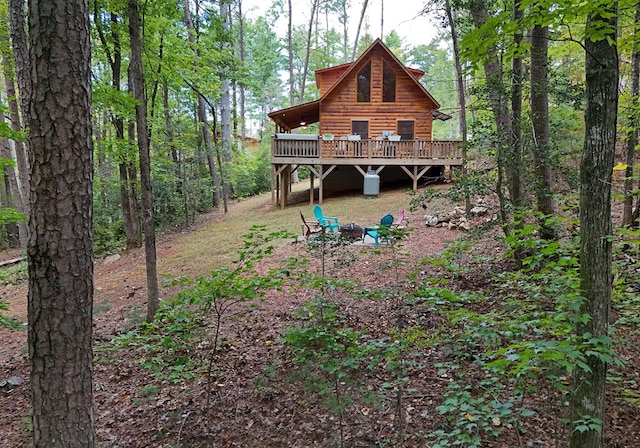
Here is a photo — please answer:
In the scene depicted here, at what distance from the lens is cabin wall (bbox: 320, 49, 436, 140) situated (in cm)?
1647

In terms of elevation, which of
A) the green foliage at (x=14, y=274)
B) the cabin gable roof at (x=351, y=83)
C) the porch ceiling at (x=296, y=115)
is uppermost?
the cabin gable roof at (x=351, y=83)

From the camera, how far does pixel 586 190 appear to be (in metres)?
2.29

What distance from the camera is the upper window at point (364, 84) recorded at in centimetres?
1648

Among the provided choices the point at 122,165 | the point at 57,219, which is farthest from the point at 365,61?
the point at 57,219

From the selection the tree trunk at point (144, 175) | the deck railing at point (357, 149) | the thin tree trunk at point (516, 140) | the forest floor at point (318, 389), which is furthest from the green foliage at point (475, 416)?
the deck railing at point (357, 149)

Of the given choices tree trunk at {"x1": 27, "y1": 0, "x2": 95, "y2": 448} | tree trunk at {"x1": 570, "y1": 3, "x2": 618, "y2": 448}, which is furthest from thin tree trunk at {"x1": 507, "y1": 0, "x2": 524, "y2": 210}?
tree trunk at {"x1": 27, "y1": 0, "x2": 95, "y2": 448}

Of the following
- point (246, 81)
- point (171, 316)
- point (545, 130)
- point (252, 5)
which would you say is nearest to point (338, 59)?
point (252, 5)

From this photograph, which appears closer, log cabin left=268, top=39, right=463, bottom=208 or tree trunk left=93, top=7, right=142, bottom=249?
tree trunk left=93, top=7, right=142, bottom=249

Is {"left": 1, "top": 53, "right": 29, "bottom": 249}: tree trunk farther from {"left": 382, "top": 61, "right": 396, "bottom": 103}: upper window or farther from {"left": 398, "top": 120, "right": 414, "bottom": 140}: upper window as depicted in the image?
{"left": 398, "top": 120, "right": 414, "bottom": 140}: upper window

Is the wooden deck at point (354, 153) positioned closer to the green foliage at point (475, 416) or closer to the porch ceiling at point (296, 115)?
the porch ceiling at point (296, 115)

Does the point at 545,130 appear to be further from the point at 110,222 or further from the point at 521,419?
the point at 110,222

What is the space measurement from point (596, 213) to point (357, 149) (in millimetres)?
12948

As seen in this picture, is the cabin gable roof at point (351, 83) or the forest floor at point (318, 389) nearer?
the forest floor at point (318, 389)

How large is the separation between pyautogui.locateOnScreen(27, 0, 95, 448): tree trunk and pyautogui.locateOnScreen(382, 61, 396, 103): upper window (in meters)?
15.9
